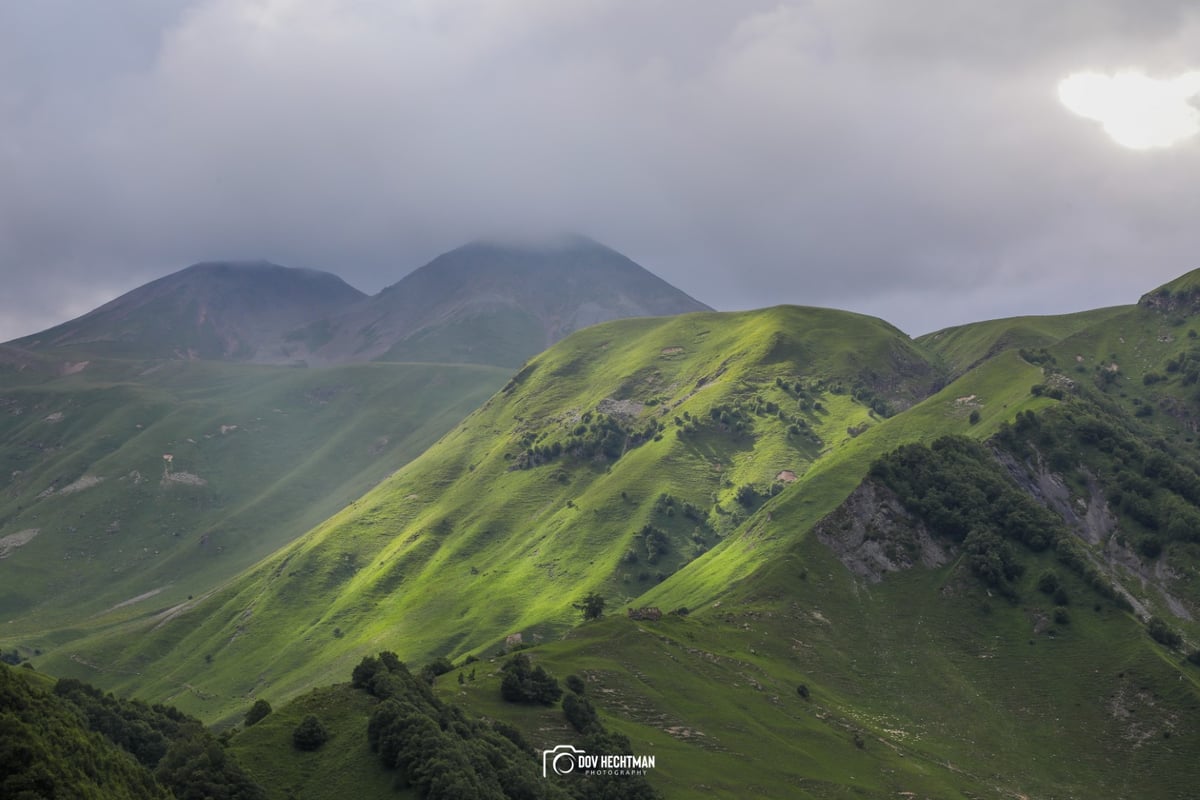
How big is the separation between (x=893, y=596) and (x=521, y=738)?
317ft

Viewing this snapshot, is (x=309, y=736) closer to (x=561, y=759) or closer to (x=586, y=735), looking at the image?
(x=561, y=759)

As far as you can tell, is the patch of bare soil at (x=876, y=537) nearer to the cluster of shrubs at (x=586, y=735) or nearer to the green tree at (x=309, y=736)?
the cluster of shrubs at (x=586, y=735)

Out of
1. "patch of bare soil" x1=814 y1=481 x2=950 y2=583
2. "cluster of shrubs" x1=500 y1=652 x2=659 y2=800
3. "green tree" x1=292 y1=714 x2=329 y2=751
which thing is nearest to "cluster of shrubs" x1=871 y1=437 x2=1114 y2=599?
"patch of bare soil" x1=814 y1=481 x2=950 y2=583

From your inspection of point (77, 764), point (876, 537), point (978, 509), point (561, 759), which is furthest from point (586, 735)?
point (978, 509)

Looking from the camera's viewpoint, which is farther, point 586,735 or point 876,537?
point 876,537

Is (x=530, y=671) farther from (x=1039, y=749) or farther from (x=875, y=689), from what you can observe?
(x=1039, y=749)

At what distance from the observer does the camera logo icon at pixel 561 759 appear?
9519 centimetres

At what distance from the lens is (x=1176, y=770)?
130000 millimetres

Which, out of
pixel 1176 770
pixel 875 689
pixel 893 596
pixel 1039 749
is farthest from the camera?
pixel 893 596

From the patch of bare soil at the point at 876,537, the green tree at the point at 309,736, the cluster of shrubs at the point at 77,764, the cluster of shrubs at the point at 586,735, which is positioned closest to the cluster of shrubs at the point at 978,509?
the patch of bare soil at the point at 876,537

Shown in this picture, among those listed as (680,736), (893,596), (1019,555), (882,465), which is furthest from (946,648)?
(680,736)

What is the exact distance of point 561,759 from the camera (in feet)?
319

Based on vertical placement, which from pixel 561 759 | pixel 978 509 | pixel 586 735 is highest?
pixel 978 509

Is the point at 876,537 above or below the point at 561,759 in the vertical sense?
above
